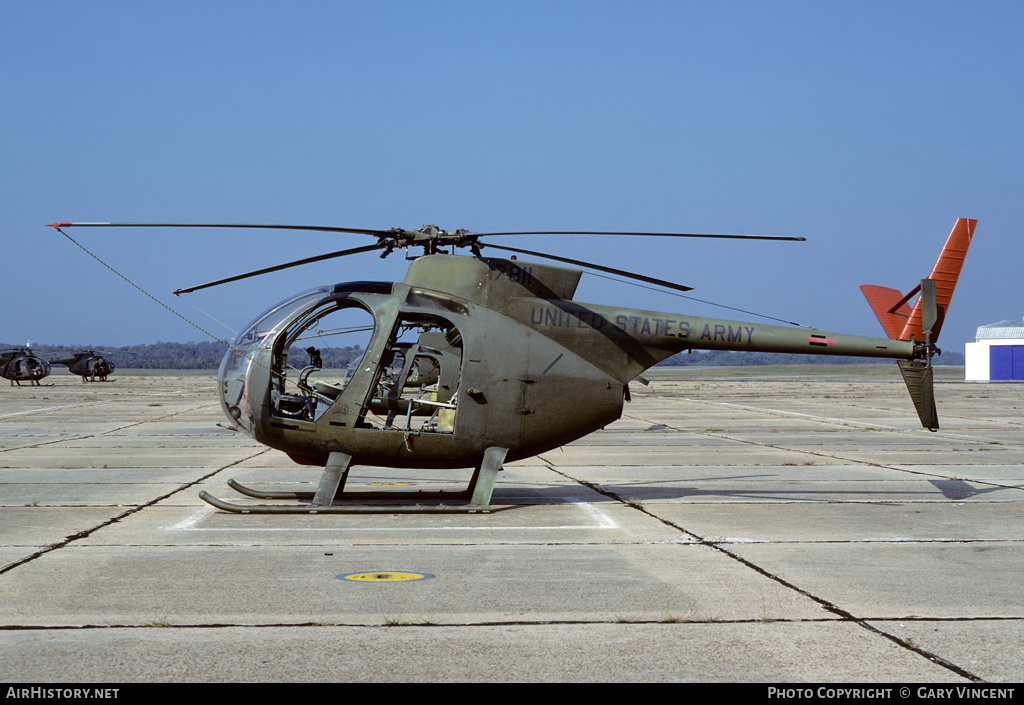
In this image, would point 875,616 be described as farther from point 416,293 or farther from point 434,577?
point 416,293

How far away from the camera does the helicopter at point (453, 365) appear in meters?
11.4

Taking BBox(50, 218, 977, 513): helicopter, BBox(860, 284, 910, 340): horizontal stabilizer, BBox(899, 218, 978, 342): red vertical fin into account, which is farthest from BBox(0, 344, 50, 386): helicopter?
BBox(899, 218, 978, 342): red vertical fin

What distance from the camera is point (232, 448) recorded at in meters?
20.8

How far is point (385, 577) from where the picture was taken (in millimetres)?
7898

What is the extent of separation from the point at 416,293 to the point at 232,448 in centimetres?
1085

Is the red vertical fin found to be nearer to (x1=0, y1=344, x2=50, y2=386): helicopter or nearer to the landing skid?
the landing skid

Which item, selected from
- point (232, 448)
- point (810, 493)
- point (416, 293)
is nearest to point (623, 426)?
point (232, 448)

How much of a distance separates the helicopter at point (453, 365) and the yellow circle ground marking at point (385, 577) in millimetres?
3097

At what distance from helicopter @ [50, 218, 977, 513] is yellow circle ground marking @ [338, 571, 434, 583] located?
310 cm

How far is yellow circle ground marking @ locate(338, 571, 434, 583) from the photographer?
778cm

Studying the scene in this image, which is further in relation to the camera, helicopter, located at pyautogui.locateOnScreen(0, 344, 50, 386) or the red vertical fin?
helicopter, located at pyautogui.locateOnScreen(0, 344, 50, 386)

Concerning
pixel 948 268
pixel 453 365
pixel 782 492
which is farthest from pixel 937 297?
pixel 453 365

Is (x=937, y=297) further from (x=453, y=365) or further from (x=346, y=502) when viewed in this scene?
(x=346, y=502)

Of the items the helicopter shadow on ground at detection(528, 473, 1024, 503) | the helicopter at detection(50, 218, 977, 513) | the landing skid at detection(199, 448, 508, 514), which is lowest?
the helicopter shadow on ground at detection(528, 473, 1024, 503)
